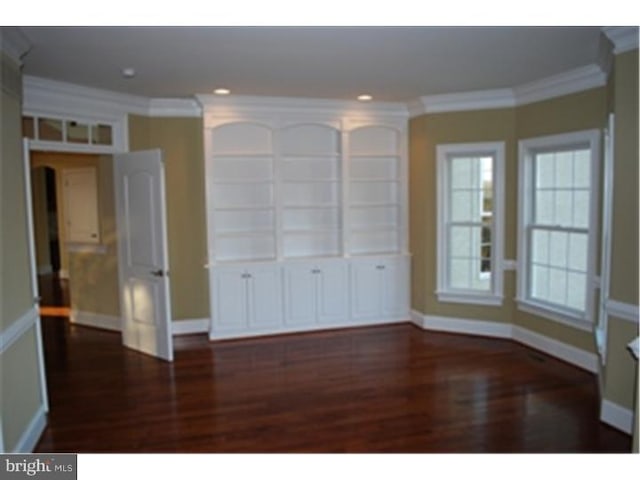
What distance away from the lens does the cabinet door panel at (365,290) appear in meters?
6.08

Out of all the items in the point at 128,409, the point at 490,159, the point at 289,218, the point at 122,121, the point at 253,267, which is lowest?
the point at 128,409

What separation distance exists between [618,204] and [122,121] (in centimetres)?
449

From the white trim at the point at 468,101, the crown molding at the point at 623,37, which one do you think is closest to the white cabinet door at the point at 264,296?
the white trim at the point at 468,101

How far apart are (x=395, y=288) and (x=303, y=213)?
1.38 meters

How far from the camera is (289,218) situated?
6.12 meters

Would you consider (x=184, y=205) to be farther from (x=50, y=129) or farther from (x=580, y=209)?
(x=580, y=209)

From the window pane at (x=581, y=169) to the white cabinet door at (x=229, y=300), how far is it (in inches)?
132

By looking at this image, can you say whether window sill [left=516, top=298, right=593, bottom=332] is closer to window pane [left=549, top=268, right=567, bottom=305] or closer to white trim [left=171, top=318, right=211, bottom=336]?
window pane [left=549, top=268, right=567, bottom=305]

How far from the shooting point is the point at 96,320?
20.6 feet

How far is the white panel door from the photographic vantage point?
493 centimetres

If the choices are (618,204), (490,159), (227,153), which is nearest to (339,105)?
(227,153)

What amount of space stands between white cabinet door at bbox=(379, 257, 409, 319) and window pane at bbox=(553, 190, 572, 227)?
1.79 meters

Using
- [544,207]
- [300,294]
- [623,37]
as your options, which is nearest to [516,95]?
[544,207]

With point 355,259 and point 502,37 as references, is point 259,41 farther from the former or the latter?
point 355,259
